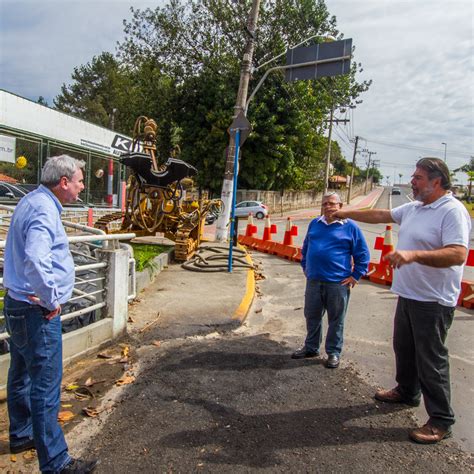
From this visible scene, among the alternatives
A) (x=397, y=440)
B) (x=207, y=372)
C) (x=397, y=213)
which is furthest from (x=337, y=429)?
(x=397, y=213)

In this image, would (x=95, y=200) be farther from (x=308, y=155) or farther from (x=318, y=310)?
(x=318, y=310)

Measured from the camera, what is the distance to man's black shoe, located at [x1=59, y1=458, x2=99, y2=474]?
8.12 feet

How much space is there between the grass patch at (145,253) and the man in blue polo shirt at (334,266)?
143 inches

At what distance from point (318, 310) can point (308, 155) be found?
28.2m

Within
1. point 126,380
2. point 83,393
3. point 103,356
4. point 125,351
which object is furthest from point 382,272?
point 83,393

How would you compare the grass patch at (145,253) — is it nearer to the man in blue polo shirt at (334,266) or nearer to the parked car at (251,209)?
the man in blue polo shirt at (334,266)

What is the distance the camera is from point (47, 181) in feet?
8.38

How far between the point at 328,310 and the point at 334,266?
0.48m

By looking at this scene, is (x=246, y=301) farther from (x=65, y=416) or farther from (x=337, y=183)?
(x=337, y=183)

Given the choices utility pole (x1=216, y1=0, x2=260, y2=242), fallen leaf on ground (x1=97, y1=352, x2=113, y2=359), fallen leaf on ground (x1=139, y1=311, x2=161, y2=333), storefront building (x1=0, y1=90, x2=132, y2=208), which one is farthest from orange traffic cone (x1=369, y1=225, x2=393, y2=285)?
storefront building (x1=0, y1=90, x2=132, y2=208)

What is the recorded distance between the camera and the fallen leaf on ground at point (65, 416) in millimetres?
3152

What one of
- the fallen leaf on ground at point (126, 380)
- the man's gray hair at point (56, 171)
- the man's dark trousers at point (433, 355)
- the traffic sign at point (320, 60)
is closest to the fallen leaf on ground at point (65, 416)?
the fallen leaf on ground at point (126, 380)

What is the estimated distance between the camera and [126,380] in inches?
150

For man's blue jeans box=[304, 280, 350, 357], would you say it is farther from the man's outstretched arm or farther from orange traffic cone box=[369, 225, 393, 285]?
orange traffic cone box=[369, 225, 393, 285]
